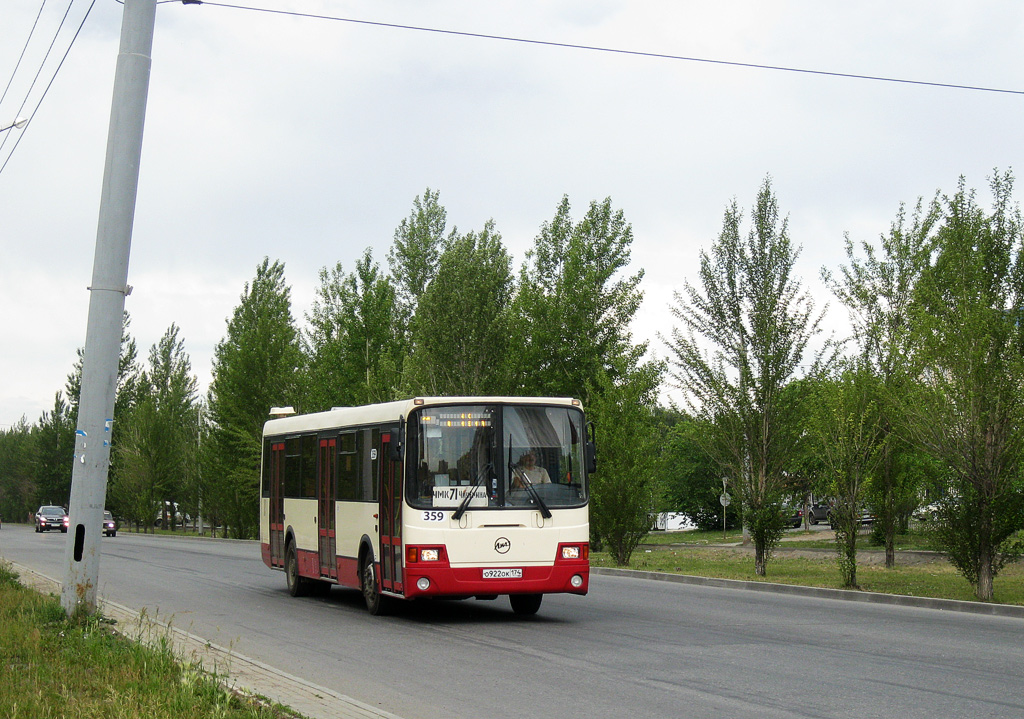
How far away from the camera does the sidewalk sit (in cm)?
858

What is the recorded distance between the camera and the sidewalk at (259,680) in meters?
8.58

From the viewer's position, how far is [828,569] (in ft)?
97.0

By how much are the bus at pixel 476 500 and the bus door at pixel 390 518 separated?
0.5 inches

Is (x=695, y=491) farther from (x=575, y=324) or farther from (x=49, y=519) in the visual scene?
(x=49, y=519)

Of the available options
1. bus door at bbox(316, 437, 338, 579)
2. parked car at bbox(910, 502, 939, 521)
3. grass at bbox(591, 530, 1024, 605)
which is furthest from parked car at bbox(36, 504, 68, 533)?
parked car at bbox(910, 502, 939, 521)

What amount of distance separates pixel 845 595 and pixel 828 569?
27.1ft

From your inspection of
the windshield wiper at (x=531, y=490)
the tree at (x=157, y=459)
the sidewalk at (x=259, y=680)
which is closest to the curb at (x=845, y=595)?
the windshield wiper at (x=531, y=490)

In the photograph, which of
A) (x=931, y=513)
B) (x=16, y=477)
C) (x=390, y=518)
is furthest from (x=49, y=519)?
(x=16, y=477)

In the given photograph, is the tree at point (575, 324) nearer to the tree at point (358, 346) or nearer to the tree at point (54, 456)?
the tree at point (358, 346)

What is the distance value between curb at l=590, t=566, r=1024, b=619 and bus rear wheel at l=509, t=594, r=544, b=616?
286 inches

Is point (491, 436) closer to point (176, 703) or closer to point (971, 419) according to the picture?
point (176, 703)

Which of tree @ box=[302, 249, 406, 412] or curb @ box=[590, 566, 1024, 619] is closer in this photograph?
curb @ box=[590, 566, 1024, 619]

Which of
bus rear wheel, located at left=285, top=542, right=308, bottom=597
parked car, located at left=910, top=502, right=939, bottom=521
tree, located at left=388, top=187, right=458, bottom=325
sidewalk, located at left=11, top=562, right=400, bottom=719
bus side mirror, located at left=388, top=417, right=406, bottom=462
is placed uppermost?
tree, located at left=388, top=187, right=458, bottom=325

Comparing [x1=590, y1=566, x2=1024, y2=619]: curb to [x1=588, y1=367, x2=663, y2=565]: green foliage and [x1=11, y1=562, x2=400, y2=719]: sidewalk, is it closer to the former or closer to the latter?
[x1=588, y1=367, x2=663, y2=565]: green foliage
